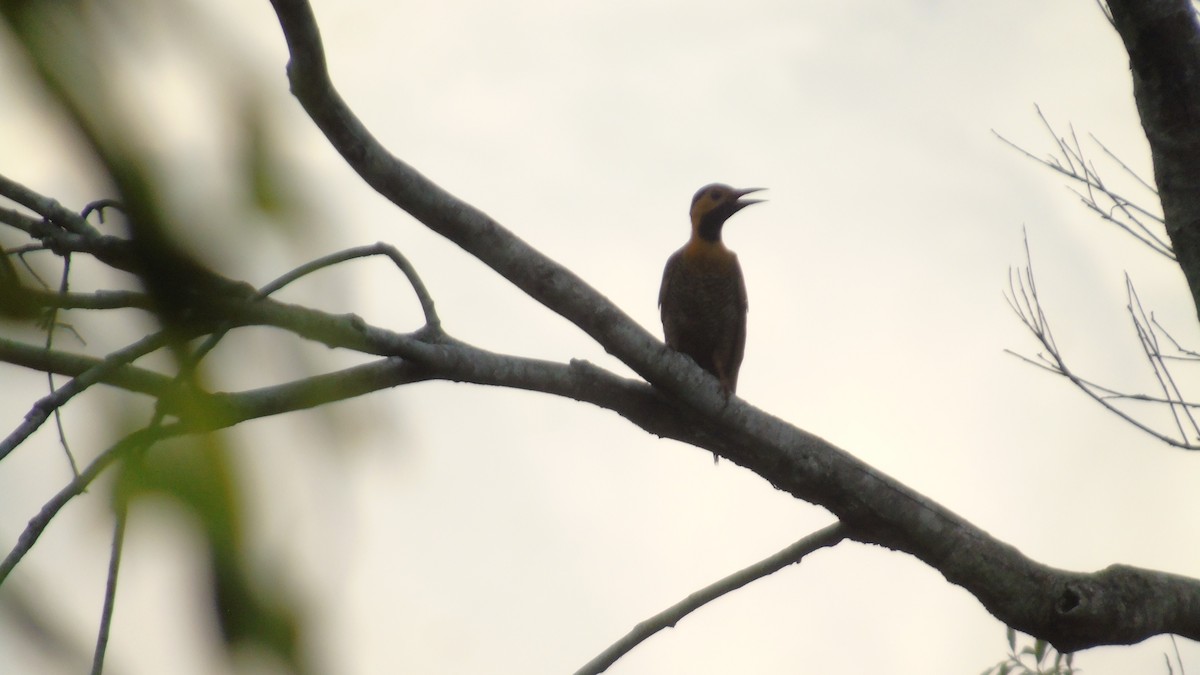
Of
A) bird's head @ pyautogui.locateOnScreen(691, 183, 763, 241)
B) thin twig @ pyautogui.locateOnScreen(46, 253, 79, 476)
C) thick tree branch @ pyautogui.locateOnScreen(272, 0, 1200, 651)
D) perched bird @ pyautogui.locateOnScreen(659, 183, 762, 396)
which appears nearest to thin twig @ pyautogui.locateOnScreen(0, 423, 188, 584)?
thin twig @ pyautogui.locateOnScreen(46, 253, 79, 476)

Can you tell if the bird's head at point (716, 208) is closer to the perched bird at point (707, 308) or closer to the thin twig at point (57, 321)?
the perched bird at point (707, 308)

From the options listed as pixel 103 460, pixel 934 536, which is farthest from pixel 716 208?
pixel 103 460

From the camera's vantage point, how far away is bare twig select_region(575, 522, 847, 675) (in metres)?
2.93

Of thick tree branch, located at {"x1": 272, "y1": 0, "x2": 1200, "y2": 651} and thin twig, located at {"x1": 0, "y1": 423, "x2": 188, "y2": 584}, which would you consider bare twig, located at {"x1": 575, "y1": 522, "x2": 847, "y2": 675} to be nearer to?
thick tree branch, located at {"x1": 272, "y1": 0, "x2": 1200, "y2": 651}

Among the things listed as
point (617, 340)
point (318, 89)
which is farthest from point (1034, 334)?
point (318, 89)

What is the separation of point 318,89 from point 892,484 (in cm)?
208

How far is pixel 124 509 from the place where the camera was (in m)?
0.61

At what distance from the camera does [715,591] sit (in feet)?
10.5

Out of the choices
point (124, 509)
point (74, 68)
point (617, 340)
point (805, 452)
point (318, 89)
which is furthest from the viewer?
point (805, 452)

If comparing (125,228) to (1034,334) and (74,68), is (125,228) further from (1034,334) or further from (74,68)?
(1034,334)

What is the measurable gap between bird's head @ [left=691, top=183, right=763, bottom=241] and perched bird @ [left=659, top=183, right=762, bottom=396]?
0.16 meters

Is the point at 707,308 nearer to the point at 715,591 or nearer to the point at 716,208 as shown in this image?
the point at 716,208

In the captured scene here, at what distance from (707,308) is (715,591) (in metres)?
2.79

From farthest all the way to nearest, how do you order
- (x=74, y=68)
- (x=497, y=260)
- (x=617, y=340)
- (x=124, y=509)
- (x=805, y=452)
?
(x=805, y=452) < (x=617, y=340) < (x=497, y=260) < (x=124, y=509) < (x=74, y=68)
